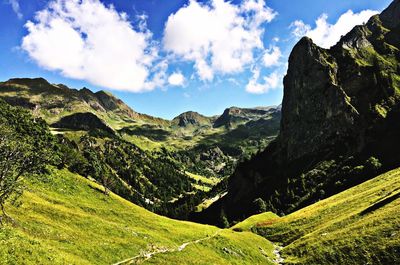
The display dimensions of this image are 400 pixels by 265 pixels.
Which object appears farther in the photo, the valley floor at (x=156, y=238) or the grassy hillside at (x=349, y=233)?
the grassy hillside at (x=349, y=233)

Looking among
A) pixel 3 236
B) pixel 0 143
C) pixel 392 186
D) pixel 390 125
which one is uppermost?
pixel 390 125

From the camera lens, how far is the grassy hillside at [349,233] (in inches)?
2058

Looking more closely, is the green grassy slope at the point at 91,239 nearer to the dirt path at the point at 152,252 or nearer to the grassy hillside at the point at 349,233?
the dirt path at the point at 152,252

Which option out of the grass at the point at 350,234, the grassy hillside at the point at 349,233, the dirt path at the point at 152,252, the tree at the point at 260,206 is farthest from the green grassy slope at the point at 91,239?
the tree at the point at 260,206

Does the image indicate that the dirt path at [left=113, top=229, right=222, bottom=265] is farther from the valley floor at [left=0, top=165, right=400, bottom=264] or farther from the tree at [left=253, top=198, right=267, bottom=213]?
the tree at [left=253, top=198, right=267, bottom=213]

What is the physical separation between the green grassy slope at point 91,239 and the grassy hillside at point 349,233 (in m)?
8.21

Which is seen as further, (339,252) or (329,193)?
(329,193)

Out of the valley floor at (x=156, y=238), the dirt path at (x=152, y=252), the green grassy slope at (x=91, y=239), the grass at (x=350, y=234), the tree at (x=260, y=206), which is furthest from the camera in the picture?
the tree at (x=260, y=206)

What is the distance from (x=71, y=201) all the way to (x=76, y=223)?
21246mm

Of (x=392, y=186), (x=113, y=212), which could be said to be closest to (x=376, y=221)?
(x=392, y=186)

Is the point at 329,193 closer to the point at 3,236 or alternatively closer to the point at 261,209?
the point at 261,209

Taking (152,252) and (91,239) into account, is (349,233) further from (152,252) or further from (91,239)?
(91,239)

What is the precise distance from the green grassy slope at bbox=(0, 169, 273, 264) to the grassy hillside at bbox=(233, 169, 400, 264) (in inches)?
323

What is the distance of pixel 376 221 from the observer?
60156 millimetres
